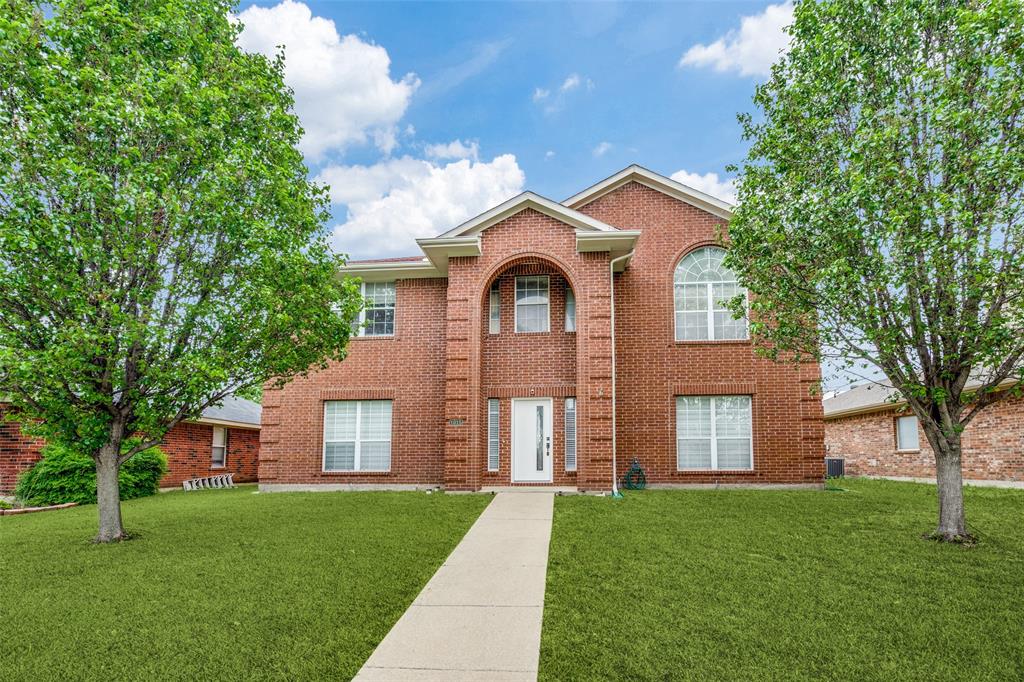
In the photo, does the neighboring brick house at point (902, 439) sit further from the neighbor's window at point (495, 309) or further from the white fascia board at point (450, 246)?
the white fascia board at point (450, 246)

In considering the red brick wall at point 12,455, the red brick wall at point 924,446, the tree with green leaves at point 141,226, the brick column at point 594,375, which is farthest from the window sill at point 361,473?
the red brick wall at point 924,446

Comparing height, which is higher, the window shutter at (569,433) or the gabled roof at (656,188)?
the gabled roof at (656,188)

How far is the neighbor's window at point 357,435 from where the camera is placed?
1545 centimetres

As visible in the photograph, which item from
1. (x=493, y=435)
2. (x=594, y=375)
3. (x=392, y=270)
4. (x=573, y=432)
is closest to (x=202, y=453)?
(x=392, y=270)

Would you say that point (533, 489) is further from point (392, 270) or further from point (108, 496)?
point (108, 496)

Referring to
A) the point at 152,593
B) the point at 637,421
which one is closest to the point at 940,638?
the point at 152,593

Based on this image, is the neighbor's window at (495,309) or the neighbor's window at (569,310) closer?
the neighbor's window at (569,310)

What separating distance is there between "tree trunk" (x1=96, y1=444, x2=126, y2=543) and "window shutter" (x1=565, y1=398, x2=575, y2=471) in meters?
8.96

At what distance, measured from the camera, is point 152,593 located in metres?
6.40

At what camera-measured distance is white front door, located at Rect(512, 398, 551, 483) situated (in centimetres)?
1444

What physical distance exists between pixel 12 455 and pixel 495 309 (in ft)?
42.6

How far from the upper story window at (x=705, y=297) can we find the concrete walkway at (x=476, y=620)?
26.1 ft

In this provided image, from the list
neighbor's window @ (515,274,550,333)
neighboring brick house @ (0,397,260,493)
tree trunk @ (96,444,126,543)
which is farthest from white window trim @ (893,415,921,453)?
neighboring brick house @ (0,397,260,493)

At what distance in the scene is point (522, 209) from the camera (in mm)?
14414
